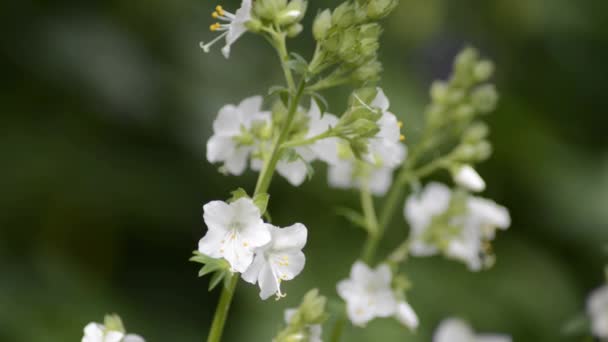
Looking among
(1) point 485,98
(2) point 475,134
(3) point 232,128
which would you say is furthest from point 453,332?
(3) point 232,128

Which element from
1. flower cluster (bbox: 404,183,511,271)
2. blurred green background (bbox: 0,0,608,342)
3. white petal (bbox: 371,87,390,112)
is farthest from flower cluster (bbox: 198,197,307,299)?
blurred green background (bbox: 0,0,608,342)

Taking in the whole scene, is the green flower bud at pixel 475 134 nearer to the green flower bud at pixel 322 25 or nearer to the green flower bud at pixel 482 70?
the green flower bud at pixel 482 70

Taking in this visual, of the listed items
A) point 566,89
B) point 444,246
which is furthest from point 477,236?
point 566,89

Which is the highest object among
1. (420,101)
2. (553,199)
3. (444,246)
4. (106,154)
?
(420,101)

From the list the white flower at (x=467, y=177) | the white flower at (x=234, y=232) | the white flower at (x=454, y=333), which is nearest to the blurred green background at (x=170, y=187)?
the white flower at (x=454, y=333)

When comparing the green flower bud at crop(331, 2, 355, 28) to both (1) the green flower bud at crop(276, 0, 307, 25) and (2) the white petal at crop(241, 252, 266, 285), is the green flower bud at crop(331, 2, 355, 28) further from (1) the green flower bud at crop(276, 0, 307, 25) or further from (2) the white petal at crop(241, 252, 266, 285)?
(2) the white petal at crop(241, 252, 266, 285)

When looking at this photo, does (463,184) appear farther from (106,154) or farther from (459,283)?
(106,154)

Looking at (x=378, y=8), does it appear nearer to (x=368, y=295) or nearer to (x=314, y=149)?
(x=314, y=149)
